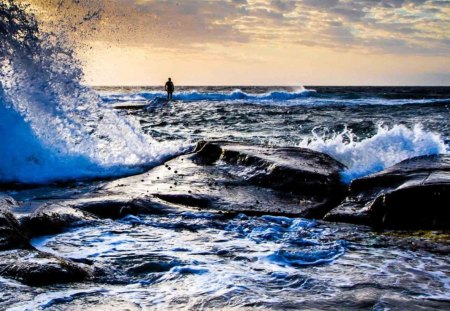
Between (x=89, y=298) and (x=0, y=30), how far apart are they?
7194mm

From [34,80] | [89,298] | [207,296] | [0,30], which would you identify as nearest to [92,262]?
[89,298]

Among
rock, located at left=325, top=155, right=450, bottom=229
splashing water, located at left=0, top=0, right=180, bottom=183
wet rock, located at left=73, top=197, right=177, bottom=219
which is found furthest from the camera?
splashing water, located at left=0, top=0, right=180, bottom=183

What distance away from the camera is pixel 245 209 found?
5180mm

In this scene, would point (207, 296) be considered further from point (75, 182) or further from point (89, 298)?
point (75, 182)

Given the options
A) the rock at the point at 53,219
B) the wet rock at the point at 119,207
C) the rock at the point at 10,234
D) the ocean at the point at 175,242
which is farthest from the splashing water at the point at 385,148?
the rock at the point at 10,234

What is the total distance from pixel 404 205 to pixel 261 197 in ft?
5.23

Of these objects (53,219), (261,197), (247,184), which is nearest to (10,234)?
(53,219)

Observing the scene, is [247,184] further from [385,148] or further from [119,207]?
[385,148]

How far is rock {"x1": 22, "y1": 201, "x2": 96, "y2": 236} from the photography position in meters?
4.21

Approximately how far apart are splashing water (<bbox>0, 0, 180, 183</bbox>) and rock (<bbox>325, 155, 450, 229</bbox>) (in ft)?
12.2

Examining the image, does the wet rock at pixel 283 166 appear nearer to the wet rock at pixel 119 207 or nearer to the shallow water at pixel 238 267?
the shallow water at pixel 238 267

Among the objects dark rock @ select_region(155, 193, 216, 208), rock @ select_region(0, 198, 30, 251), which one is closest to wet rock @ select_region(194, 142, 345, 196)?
dark rock @ select_region(155, 193, 216, 208)

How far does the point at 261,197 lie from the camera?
5.60 metres

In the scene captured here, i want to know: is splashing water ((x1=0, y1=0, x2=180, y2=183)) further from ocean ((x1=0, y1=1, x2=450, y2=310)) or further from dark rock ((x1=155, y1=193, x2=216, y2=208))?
dark rock ((x1=155, y1=193, x2=216, y2=208))
